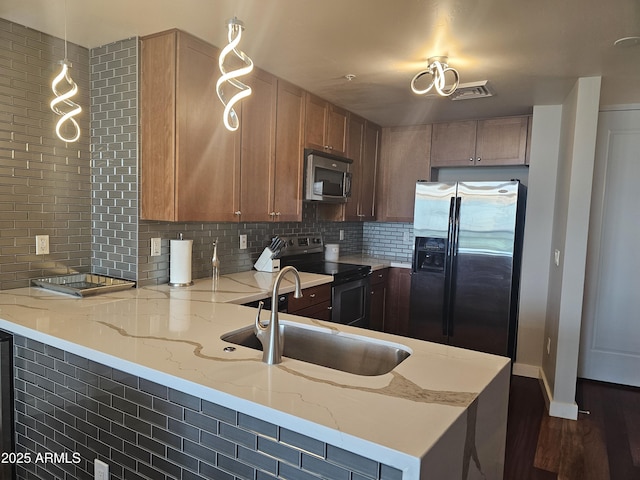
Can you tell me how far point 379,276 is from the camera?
4203mm

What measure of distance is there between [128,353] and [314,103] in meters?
2.68

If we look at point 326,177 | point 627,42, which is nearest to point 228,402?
point 627,42

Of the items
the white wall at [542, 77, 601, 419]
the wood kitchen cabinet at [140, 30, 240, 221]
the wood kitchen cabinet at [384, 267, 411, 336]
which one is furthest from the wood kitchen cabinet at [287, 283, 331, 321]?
the white wall at [542, 77, 601, 419]

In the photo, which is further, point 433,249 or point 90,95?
point 433,249

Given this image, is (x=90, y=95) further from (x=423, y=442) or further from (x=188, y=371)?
(x=423, y=442)

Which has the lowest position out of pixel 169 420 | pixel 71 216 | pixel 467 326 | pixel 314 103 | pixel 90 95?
pixel 467 326

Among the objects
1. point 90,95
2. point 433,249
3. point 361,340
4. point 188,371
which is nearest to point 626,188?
point 433,249

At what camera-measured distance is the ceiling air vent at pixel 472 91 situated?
3005 millimetres

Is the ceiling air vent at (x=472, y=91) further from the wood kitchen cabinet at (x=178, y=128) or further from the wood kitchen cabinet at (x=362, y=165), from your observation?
the wood kitchen cabinet at (x=178, y=128)

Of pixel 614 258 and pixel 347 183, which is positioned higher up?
pixel 347 183

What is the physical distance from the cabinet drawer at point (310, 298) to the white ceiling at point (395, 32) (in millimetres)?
1503

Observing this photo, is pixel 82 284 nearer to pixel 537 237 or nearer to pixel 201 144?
pixel 201 144

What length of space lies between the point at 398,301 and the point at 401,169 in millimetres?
1409

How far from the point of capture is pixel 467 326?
376 centimetres
